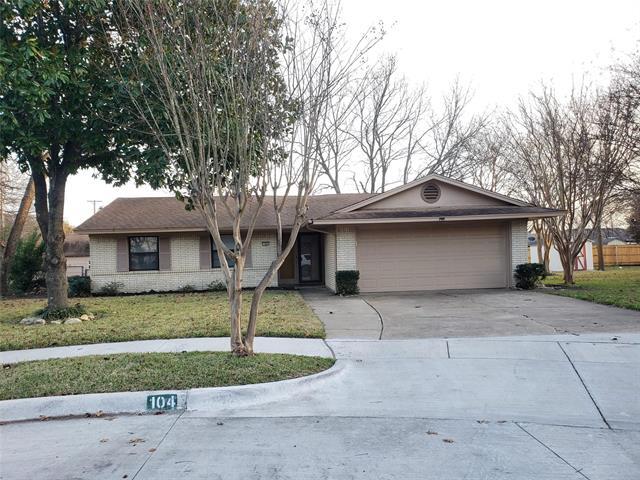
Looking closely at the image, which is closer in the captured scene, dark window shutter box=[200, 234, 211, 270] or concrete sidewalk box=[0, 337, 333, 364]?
concrete sidewalk box=[0, 337, 333, 364]

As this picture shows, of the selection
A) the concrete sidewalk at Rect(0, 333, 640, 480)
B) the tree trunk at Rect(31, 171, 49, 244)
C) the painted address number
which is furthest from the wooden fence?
the painted address number

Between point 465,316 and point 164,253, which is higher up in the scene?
point 164,253

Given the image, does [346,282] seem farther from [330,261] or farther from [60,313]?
[60,313]

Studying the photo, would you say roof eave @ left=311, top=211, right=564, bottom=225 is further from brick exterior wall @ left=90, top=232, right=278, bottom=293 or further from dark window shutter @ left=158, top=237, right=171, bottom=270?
dark window shutter @ left=158, top=237, right=171, bottom=270

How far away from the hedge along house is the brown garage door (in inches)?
1.4

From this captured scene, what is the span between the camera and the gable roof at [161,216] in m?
19.7

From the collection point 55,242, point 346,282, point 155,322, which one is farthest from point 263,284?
point 346,282

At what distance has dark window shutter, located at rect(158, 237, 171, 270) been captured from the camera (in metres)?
20.3

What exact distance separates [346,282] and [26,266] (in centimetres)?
1422

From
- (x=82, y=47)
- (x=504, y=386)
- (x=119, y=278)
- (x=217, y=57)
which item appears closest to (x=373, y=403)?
(x=504, y=386)

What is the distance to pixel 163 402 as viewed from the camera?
605cm

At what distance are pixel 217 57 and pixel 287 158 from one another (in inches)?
78.5

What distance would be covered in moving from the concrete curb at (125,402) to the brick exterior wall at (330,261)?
11441 millimetres

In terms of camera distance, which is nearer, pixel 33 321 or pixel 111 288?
pixel 33 321
